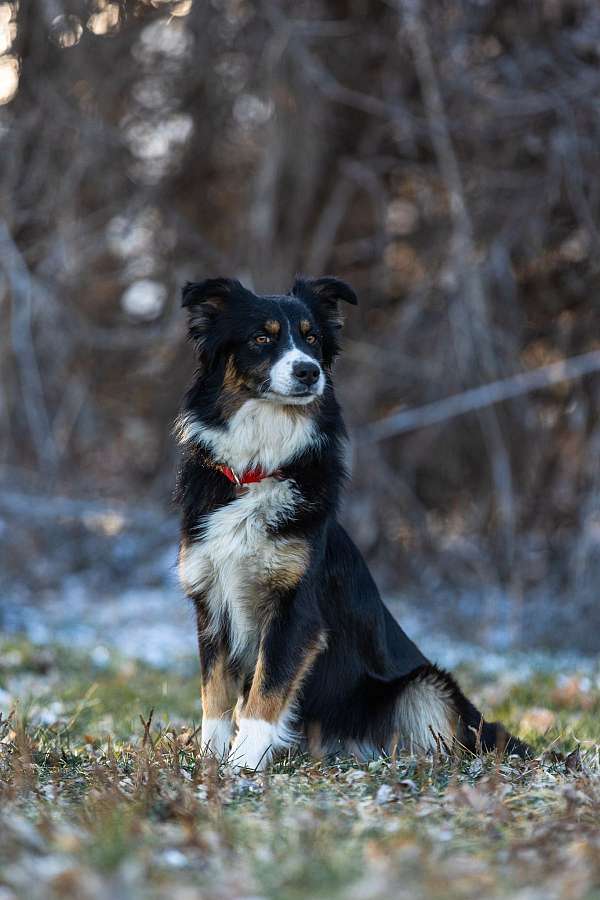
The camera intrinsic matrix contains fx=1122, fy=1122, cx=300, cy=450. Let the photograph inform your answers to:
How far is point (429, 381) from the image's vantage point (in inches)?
439

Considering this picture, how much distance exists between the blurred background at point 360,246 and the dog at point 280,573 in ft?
16.4

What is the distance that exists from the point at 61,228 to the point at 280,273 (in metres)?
2.29

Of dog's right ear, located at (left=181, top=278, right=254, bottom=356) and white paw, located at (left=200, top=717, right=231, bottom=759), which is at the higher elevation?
dog's right ear, located at (left=181, top=278, right=254, bottom=356)

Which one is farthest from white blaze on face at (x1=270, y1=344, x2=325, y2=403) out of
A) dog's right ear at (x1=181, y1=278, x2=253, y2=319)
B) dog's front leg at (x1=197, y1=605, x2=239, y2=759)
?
dog's front leg at (x1=197, y1=605, x2=239, y2=759)

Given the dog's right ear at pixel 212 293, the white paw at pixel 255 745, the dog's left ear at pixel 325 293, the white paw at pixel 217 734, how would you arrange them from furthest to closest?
the dog's left ear at pixel 325 293 < the dog's right ear at pixel 212 293 < the white paw at pixel 217 734 < the white paw at pixel 255 745

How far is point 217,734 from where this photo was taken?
4.66 metres

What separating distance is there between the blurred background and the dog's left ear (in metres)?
5.01

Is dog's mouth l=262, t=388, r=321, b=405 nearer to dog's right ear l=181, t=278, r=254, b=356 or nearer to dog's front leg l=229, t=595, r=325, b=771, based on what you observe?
dog's right ear l=181, t=278, r=254, b=356

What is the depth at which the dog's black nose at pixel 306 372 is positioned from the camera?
15.4 ft

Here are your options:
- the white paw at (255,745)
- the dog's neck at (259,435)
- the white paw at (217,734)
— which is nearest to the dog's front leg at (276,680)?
the white paw at (255,745)

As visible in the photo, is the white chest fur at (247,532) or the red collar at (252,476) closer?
the white chest fur at (247,532)

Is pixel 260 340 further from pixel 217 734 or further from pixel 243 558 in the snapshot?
pixel 217 734

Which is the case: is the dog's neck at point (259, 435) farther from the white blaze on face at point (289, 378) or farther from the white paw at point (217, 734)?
the white paw at point (217, 734)

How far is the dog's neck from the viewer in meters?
4.78
